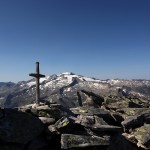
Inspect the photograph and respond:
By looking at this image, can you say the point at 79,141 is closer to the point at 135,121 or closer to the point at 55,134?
the point at 55,134

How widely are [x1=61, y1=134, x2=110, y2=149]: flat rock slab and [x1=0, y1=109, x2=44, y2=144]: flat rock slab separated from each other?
2131 mm

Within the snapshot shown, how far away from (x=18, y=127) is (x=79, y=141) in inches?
179

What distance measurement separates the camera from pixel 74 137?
1711 centimetres

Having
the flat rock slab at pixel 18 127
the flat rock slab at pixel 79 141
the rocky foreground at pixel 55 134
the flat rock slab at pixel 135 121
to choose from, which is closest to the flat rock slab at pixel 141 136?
the rocky foreground at pixel 55 134

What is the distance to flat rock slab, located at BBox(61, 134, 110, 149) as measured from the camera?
54.6ft

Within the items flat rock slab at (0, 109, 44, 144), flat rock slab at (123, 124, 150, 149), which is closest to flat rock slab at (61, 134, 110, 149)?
flat rock slab at (0, 109, 44, 144)

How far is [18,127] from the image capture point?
16891mm

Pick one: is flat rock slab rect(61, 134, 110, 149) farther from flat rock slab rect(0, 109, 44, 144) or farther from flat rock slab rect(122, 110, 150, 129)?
flat rock slab rect(122, 110, 150, 129)

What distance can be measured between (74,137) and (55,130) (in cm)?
184

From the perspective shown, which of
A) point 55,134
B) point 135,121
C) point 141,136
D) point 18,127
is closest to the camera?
point 18,127

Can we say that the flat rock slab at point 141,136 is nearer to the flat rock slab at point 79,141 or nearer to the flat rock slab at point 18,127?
the flat rock slab at point 79,141

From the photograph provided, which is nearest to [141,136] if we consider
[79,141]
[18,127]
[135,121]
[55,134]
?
[135,121]

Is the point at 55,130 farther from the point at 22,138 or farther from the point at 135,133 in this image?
the point at 135,133

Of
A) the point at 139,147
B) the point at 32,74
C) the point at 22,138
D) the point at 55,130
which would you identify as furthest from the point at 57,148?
the point at 32,74
